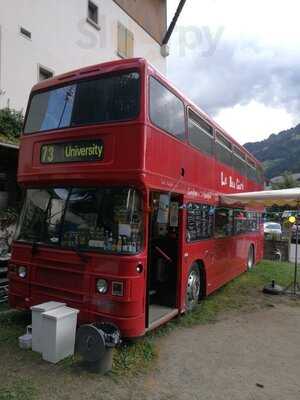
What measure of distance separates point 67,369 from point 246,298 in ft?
18.8

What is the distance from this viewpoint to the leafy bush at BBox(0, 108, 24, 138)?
10.4 meters

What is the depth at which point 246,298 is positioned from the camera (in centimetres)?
944

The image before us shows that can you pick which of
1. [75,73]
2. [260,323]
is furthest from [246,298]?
[75,73]

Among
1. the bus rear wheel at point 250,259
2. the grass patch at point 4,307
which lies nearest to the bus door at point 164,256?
the grass patch at point 4,307

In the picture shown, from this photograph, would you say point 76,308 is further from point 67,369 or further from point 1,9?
point 1,9

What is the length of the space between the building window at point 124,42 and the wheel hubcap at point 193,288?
12540 mm

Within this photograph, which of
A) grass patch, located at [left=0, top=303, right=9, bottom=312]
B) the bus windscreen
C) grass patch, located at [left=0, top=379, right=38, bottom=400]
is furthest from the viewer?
grass patch, located at [left=0, top=303, right=9, bottom=312]

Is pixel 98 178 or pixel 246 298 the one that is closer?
pixel 98 178

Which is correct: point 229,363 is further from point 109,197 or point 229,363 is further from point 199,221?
point 199,221

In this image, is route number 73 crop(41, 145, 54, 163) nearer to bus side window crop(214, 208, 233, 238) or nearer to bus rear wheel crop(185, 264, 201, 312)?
bus rear wheel crop(185, 264, 201, 312)

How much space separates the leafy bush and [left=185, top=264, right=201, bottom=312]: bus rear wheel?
5973 mm

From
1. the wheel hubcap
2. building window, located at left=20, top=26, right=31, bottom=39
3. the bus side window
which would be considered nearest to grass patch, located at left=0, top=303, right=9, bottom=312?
the wheel hubcap

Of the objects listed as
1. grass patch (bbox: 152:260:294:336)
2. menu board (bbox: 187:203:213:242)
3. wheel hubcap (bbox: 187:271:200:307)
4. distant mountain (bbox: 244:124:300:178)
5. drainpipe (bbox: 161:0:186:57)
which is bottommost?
grass patch (bbox: 152:260:294:336)

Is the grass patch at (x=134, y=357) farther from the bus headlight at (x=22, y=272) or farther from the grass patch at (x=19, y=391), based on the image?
the bus headlight at (x=22, y=272)
